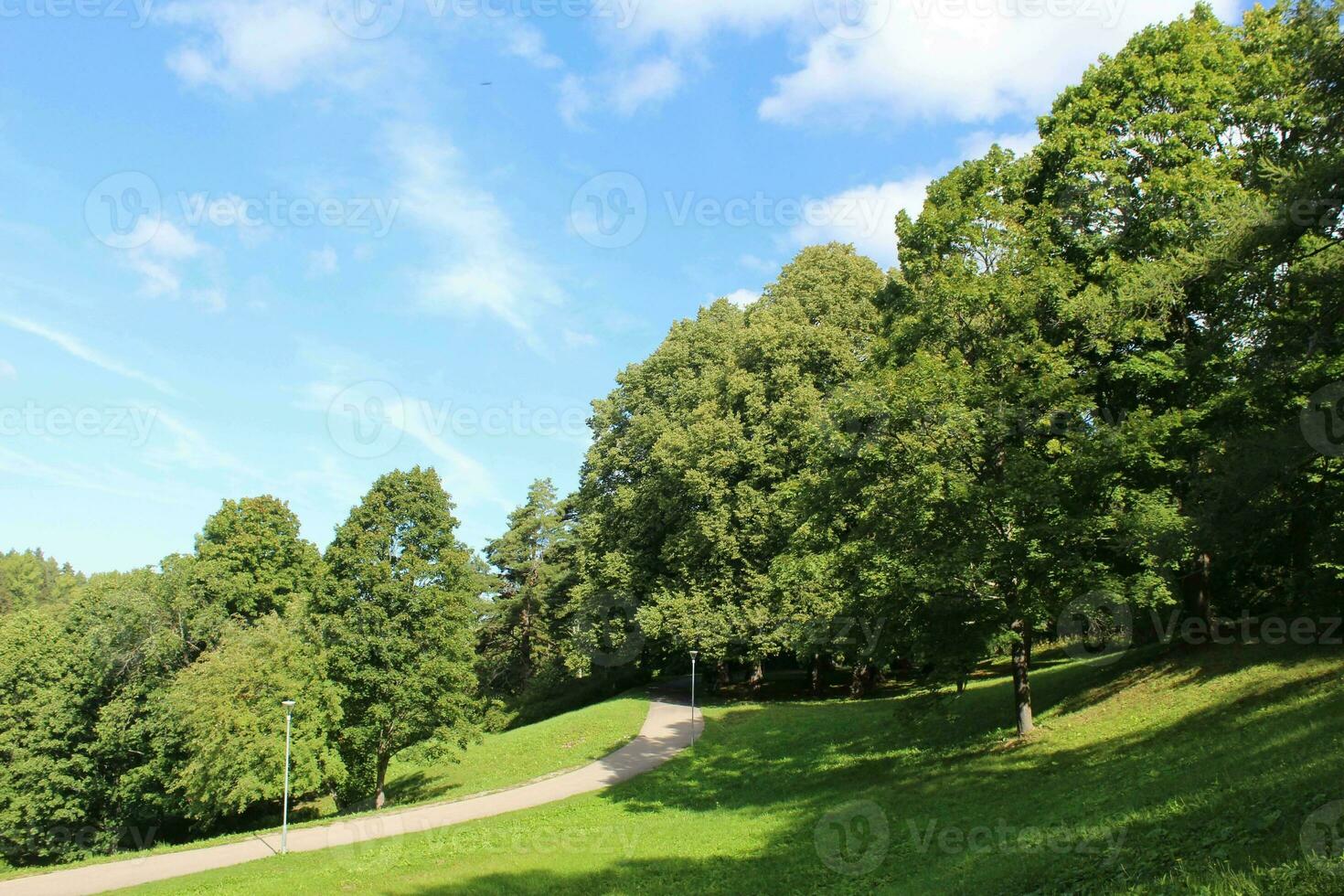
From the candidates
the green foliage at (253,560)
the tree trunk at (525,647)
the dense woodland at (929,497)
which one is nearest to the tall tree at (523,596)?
the tree trunk at (525,647)

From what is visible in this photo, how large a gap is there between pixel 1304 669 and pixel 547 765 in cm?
2548

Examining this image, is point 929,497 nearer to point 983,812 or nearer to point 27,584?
point 983,812

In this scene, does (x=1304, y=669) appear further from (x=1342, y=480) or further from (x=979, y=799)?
(x=979, y=799)

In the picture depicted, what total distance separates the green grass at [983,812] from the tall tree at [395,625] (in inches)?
420

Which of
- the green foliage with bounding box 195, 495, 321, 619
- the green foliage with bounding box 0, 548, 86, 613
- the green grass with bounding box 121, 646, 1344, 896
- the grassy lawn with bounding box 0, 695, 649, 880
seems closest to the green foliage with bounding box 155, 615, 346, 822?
the grassy lawn with bounding box 0, 695, 649, 880

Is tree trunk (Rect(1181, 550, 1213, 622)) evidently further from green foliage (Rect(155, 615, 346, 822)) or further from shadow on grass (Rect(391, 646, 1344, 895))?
green foliage (Rect(155, 615, 346, 822))

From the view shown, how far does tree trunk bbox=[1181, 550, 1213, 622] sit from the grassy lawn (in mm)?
21407

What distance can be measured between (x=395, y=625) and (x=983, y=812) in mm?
24335

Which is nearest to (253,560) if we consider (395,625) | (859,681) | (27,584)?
(395,625)

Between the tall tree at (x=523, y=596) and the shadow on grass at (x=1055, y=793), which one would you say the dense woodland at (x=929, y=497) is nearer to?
the shadow on grass at (x=1055, y=793)

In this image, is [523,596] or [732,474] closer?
[732,474]

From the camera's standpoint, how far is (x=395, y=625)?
1308 inches

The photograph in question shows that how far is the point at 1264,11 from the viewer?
21.9 m

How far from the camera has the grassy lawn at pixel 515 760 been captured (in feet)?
107
